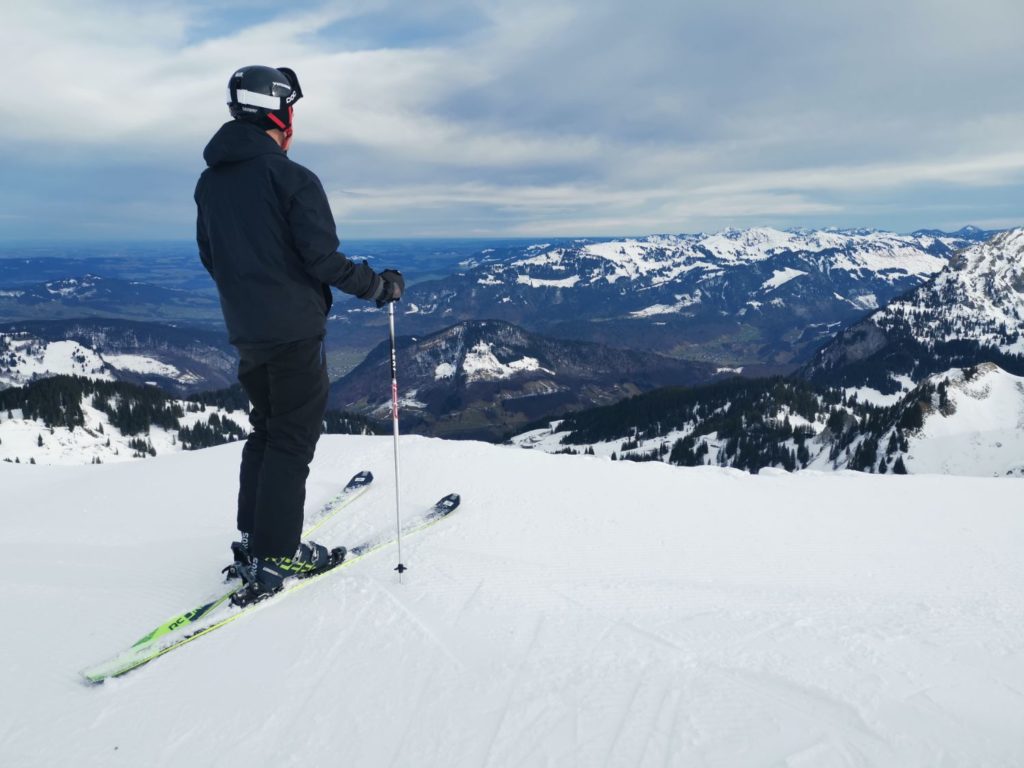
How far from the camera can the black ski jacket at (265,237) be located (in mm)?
4566

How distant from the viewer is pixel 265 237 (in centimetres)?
461

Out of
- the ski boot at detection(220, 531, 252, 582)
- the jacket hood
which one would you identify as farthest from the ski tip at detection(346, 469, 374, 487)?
the jacket hood

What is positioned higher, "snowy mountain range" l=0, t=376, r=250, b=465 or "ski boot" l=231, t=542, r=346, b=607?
"ski boot" l=231, t=542, r=346, b=607

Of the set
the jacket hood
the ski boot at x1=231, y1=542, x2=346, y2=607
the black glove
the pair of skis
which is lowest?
the pair of skis

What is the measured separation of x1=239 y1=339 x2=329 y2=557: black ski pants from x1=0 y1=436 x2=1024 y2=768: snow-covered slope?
644mm

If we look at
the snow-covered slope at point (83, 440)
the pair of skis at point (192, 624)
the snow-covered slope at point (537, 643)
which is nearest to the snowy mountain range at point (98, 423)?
the snow-covered slope at point (83, 440)

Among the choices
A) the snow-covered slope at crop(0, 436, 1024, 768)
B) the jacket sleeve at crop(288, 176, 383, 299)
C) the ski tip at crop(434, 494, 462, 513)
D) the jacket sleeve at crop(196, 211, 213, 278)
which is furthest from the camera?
the ski tip at crop(434, 494, 462, 513)

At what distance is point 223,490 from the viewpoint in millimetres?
8852

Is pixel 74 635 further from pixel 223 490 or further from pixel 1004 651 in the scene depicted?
pixel 1004 651

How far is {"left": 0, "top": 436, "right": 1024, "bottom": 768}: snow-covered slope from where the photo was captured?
3.30 metres

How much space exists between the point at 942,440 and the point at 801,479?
154 meters

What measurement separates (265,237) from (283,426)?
162cm

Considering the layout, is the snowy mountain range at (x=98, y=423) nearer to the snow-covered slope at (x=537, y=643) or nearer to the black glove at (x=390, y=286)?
the snow-covered slope at (x=537, y=643)

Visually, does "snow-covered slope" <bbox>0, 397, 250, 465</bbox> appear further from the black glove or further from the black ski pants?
the black glove
